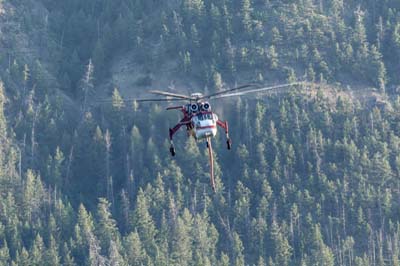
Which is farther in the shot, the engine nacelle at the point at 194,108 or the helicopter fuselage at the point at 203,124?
the engine nacelle at the point at 194,108

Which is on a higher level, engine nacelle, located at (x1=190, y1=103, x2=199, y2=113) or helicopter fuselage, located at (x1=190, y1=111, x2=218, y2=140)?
engine nacelle, located at (x1=190, y1=103, x2=199, y2=113)

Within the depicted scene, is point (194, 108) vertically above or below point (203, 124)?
above

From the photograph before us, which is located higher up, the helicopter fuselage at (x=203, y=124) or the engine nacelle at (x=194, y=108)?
the engine nacelle at (x=194, y=108)

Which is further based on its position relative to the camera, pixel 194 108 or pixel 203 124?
pixel 194 108

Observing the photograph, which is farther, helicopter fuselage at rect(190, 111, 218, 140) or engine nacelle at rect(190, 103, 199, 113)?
engine nacelle at rect(190, 103, 199, 113)
